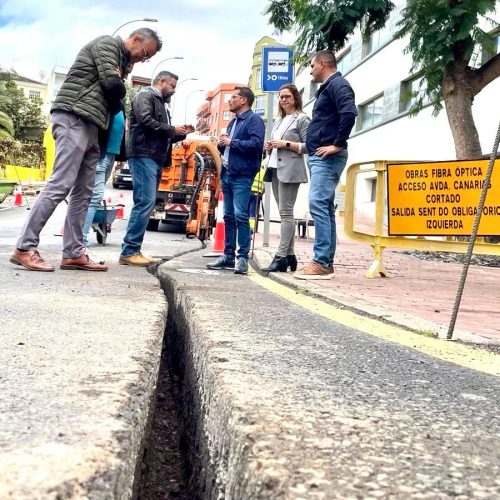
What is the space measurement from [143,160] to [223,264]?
1.17 meters

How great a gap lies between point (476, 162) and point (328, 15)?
372 cm

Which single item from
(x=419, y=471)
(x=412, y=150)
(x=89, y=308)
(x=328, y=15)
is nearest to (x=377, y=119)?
(x=412, y=150)

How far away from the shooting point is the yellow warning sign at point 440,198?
5496 mm

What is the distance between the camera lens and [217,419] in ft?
5.09

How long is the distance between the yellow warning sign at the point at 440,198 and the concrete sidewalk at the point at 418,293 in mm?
509

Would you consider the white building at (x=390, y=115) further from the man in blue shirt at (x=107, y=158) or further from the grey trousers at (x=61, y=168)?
the grey trousers at (x=61, y=168)

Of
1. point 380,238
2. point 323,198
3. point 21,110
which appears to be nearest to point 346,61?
point 380,238

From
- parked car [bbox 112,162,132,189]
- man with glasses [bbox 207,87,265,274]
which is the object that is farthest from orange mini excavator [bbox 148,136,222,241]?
parked car [bbox 112,162,132,189]

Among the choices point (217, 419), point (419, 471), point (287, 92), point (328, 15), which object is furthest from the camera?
point (328, 15)

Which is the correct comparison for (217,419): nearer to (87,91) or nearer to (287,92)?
(87,91)

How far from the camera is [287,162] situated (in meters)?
5.87

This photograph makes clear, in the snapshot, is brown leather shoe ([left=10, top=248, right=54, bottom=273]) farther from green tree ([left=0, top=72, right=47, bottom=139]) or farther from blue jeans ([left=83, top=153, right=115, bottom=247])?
green tree ([left=0, top=72, right=47, bottom=139])

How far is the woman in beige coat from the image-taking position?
231 inches

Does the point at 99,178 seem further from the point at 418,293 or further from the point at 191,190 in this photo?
the point at 191,190
